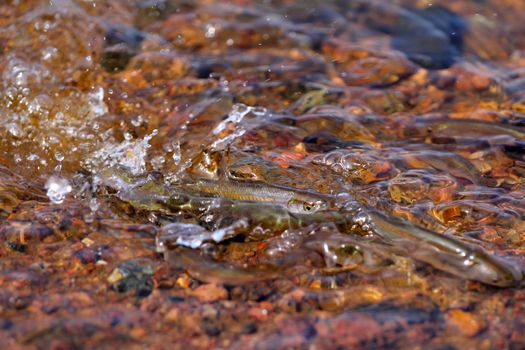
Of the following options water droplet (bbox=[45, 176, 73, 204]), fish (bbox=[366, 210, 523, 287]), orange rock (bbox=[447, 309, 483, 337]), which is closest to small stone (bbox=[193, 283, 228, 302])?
fish (bbox=[366, 210, 523, 287])

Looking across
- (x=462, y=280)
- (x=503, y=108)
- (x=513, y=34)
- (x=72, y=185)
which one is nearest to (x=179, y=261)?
(x=72, y=185)

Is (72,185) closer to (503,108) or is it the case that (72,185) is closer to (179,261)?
(179,261)

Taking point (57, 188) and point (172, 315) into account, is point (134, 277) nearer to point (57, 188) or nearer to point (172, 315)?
point (172, 315)

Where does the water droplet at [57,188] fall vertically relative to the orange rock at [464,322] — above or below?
→ above

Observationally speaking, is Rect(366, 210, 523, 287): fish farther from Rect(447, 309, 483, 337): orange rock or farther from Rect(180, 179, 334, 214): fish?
Rect(180, 179, 334, 214): fish

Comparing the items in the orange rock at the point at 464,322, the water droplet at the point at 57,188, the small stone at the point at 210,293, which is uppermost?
the water droplet at the point at 57,188

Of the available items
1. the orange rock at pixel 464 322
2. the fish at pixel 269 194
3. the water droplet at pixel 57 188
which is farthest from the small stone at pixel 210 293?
the water droplet at pixel 57 188

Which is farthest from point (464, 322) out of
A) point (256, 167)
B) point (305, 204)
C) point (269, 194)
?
point (256, 167)

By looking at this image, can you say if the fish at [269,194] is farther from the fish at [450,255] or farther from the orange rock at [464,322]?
the orange rock at [464,322]
